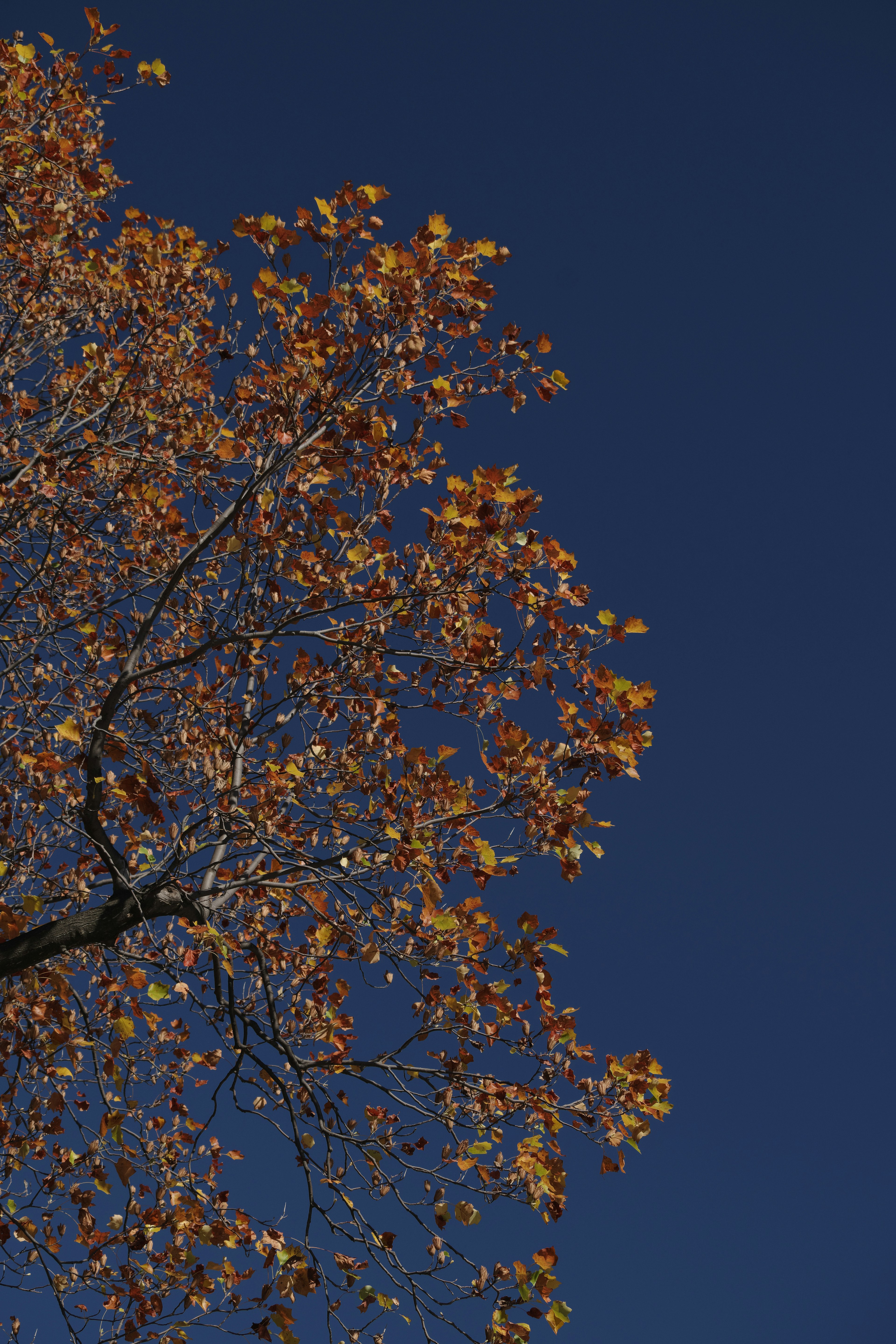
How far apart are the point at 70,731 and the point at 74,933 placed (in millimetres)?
1569

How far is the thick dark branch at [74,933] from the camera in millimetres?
5195

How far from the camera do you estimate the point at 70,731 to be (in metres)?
4.46

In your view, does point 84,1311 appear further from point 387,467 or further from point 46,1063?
point 387,467

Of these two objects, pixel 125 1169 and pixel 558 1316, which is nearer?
pixel 558 1316

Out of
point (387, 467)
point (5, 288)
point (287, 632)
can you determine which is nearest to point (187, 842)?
point (287, 632)

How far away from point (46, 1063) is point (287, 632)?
426cm

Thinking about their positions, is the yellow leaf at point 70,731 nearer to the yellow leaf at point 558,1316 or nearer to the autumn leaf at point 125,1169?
the autumn leaf at point 125,1169

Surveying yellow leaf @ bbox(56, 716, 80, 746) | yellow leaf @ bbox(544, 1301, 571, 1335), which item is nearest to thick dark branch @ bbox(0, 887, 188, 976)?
yellow leaf @ bbox(56, 716, 80, 746)

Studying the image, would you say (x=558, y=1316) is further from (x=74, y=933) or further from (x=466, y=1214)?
(x=74, y=933)

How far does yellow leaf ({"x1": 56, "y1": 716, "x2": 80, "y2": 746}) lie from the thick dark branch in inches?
48.0

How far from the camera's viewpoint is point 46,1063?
661 centimetres

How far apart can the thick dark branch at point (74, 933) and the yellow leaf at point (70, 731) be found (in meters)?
1.22

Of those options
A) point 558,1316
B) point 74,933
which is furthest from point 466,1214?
point 74,933

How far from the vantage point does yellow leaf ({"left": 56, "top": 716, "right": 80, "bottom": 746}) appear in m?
4.41
